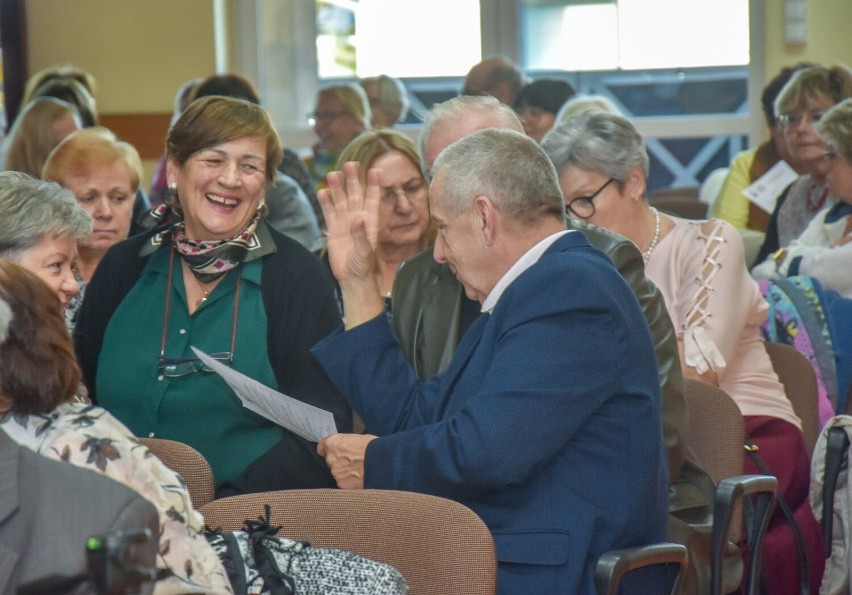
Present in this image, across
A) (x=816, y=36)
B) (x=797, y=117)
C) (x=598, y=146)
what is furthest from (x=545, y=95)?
(x=598, y=146)

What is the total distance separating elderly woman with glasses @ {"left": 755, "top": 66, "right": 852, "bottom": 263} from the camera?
15.9 feet

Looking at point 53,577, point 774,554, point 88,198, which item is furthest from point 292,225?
point 53,577

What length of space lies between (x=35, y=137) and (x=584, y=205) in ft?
8.90

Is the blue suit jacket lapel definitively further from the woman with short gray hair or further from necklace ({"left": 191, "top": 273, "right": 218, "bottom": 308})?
the woman with short gray hair

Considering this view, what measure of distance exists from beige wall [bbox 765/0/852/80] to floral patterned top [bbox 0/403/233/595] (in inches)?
263

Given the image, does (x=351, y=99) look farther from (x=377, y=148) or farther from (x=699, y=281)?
(x=699, y=281)

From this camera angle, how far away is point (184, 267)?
3.12 m

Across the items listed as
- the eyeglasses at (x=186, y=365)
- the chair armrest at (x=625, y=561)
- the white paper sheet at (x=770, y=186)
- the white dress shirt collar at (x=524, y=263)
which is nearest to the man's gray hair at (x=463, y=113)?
the eyeglasses at (x=186, y=365)

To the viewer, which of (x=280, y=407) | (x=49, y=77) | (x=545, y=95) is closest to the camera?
(x=280, y=407)

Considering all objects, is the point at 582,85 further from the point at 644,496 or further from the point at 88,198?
the point at 644,496

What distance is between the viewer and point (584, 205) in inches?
134

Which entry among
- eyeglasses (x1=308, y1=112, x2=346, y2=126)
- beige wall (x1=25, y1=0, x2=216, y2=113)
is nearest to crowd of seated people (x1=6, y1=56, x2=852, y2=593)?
eyeglasses (x1=308, y1=112, x2=346, y2=126)

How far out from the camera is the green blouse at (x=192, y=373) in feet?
9.58

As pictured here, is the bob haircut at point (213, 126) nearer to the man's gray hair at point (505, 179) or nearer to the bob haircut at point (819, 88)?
the man's gray hair at point (505, 179)
